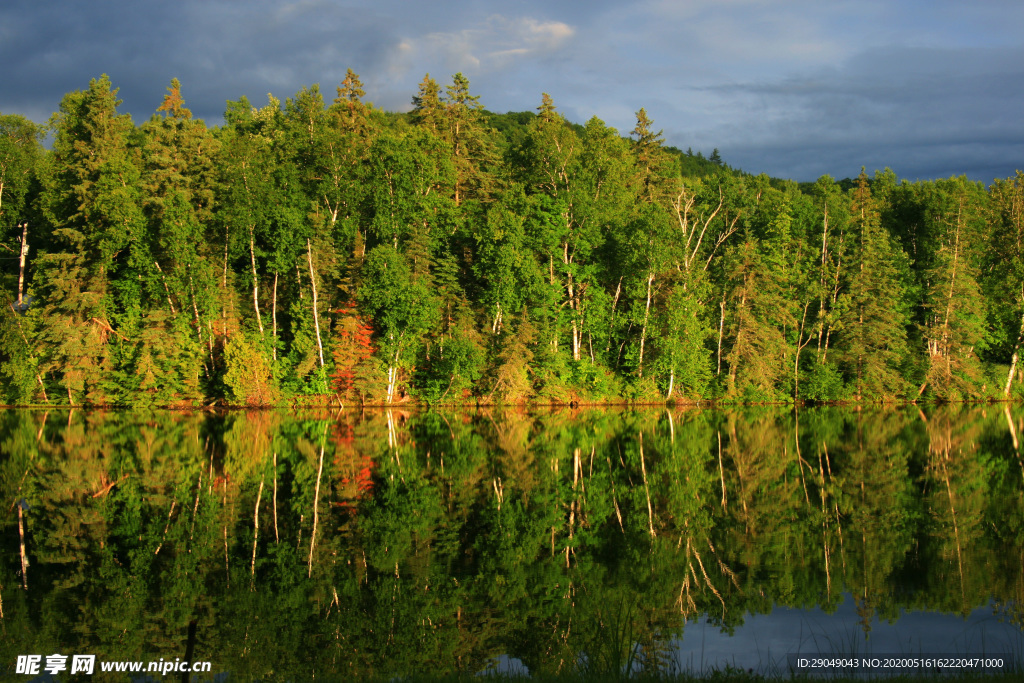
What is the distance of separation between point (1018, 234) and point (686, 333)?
2534 cm

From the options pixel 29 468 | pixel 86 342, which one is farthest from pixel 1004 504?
pixel 86 342

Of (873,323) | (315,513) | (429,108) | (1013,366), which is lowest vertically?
(315,513)

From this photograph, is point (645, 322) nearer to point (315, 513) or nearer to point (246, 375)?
point (246, 375)

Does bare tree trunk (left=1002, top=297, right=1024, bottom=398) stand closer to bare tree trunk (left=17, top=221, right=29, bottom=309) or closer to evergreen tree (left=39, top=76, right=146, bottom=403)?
evergreen tree (left=39, top=76, right=146, bottom=403)

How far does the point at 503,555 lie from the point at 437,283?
3218cm

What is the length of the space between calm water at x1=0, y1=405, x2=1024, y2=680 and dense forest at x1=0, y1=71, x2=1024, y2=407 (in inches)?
625

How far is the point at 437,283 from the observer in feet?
146

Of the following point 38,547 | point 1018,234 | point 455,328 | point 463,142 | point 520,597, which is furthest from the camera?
point 463,142

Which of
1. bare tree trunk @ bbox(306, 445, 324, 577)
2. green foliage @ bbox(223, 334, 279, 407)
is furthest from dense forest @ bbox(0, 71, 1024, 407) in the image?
bare tree trunk @ bbox(306, 445, 324, 577)

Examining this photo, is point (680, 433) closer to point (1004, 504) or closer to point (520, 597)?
point (1004, 504)

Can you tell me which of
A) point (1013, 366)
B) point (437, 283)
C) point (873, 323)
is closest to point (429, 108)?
point (437, 283)

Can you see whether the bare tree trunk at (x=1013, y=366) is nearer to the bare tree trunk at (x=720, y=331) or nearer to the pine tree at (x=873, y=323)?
the pine tree at (x=873, y=323)

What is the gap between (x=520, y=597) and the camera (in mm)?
11391

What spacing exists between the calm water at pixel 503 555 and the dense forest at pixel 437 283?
625 inches
